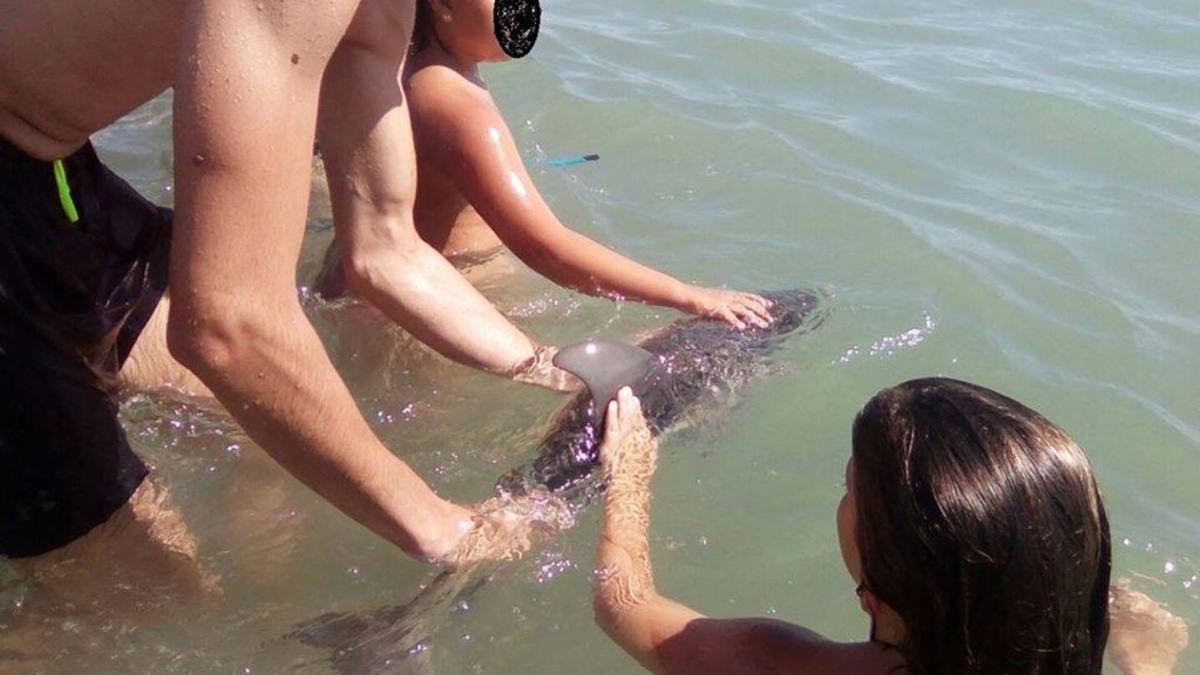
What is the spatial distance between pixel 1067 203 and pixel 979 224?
457mm

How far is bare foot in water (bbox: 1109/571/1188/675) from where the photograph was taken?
2.75 m

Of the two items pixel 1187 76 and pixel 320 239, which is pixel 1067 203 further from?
pixel 320 239

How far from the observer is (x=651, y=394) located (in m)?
3.14

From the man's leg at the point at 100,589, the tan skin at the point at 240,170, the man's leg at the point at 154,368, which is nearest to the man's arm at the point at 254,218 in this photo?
the tan skin at the point at 240,170

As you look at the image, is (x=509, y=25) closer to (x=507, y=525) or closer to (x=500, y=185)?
(x=500, y=185)

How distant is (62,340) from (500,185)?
52.4 inches

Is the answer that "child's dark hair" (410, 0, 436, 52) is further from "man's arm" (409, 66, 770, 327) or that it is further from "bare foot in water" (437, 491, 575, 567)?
"bare foot in water" (437, 491, 575, 567)

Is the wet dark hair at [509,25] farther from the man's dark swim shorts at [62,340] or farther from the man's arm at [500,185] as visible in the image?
the man's dark swim shorts at [62,340]

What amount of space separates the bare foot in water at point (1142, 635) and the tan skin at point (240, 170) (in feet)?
4.37

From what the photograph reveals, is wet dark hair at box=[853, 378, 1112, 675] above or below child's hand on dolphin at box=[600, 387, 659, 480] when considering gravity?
above

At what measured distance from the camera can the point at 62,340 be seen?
240 cm

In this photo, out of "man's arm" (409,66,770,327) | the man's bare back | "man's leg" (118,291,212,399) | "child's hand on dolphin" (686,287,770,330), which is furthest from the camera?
"child's hand on dolphin" (686,287,770,330)

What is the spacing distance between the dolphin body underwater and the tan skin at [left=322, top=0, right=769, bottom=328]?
0.43 ft

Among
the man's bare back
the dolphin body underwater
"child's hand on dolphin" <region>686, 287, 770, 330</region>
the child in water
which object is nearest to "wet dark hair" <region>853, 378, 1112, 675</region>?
the child in water
